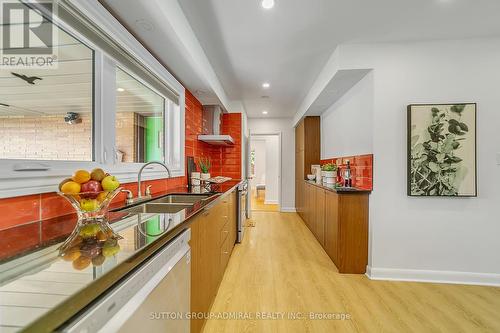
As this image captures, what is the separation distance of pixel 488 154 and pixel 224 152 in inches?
149

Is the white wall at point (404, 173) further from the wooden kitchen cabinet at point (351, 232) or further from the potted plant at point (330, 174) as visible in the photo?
the potted plant at point (330, 174)

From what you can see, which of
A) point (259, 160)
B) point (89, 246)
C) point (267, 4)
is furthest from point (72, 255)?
point (259, 160)

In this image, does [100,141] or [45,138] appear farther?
[100,141]

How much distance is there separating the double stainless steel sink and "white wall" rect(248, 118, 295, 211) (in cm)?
405

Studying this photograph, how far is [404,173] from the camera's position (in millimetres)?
2379

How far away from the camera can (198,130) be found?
3.59m

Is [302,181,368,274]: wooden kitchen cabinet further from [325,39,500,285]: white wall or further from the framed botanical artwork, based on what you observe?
the framed botanical artwork

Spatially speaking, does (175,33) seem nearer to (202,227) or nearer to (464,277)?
(202,227)

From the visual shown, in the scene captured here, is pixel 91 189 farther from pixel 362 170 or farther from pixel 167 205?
pixel 362 170

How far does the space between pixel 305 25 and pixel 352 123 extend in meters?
1.57

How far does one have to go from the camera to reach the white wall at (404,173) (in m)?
2.27

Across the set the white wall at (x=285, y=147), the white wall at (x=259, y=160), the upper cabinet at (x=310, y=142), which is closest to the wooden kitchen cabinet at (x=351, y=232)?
the upper cabinet at (x=310, y=142)

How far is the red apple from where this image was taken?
3.15ft

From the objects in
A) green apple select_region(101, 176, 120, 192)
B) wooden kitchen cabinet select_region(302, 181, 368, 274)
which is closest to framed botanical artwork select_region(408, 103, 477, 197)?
wooden kitchen cabinet select_region(302, 181, 368, 274)
